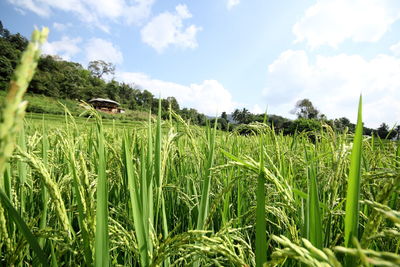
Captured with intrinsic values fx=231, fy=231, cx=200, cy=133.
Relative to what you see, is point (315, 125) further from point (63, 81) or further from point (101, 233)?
point (63, 81)

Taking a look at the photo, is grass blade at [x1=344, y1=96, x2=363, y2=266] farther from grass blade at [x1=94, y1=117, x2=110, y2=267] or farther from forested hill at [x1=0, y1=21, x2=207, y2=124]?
forested hill at [x1=0, y1=21, x2=207, y2=124]

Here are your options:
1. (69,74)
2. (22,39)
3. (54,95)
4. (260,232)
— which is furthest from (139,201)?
(22,39)

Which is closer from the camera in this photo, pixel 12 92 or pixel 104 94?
pixel 12 92

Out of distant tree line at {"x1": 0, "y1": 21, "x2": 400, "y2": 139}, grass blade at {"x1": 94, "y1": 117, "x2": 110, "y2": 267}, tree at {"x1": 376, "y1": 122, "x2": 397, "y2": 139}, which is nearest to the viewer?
grass blade at {"x1": 94, "y1": 117, "x2": 110, "y2": 267}

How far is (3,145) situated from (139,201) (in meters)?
0.63

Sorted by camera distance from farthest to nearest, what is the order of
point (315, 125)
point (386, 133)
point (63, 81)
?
point (63, 81)
point (315, 125)
point (386, 133)

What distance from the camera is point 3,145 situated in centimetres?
20

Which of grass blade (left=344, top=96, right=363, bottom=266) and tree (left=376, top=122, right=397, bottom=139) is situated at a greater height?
tree (left=376, top=122, right=397, bottom=139)

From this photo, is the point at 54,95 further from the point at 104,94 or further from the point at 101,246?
the point at 101,246

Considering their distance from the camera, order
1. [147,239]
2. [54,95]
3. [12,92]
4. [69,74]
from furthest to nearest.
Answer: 1. [69,74]
2. [54,95]
3. [147,239]
4. [12,92]

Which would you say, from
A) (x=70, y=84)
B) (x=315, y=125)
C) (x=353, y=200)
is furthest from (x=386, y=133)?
A: (x=70, y=84)

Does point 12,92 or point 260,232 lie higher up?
point 12,92

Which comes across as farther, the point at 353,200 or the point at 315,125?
the point at 315,125

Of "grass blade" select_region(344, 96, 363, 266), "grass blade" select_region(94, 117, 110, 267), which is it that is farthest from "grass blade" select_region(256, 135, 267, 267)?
"grass blade" select_region(94, 117, 110, 267)
